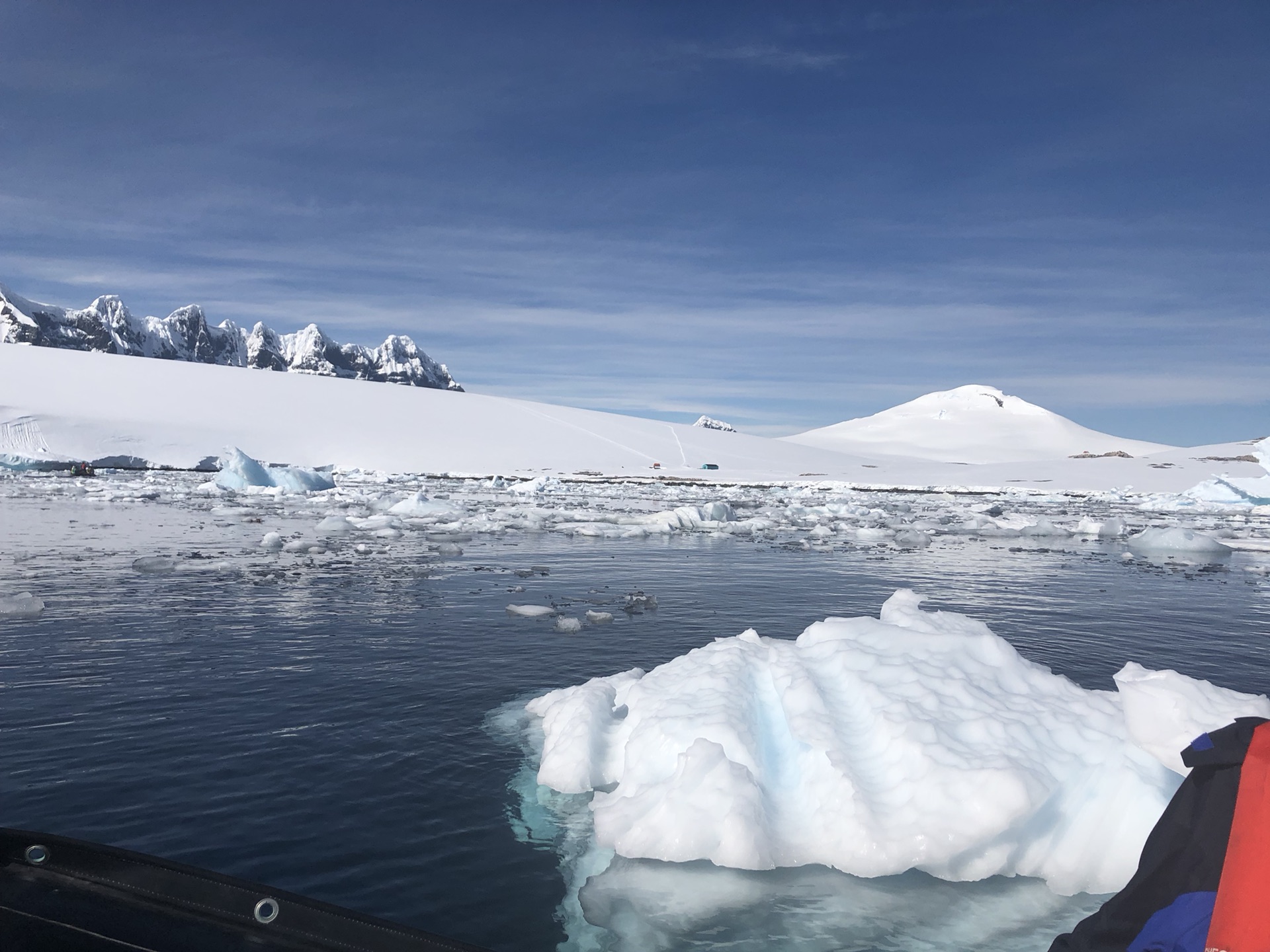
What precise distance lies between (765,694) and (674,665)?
41.9 inches

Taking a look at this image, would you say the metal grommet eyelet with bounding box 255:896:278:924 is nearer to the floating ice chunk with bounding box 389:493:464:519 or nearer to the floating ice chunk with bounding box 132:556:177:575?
the floating ice chunk with bounding box 132:556:177:575

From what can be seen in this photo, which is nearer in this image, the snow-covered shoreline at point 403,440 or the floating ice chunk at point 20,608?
the floating ice chunk at point 20,608

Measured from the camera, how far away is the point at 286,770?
19.7ft

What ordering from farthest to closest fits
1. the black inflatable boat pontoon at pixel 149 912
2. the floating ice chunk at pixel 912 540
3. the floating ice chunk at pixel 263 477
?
the floating ice chunk at pixel 263 477 < the floating ice chunk at pixel 912 540 < the black inflatable boat pontoon at pixel 149 912

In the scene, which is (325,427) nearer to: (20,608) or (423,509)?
(423,509)

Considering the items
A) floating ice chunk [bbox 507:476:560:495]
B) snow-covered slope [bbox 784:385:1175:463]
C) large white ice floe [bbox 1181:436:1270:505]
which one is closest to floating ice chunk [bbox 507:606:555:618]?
floating ice chunk [bbox 507:476:560:495]

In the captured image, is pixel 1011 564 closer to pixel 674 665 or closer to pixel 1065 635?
pixel 1065 635

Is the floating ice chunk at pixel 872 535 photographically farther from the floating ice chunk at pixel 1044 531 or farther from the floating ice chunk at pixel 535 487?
the floating ice chunk at pixel 535 487

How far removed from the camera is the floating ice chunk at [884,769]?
461 cm

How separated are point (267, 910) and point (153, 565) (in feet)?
42.7

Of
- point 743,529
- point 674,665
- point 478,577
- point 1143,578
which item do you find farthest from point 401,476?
point 674,665

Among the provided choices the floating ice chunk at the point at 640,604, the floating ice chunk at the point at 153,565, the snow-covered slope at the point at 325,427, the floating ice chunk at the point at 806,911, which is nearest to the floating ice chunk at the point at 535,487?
the snow-covered slope at the point at 325,427

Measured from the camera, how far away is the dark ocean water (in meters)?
4.83

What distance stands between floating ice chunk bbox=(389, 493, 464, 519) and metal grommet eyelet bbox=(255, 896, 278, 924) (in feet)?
75.0
